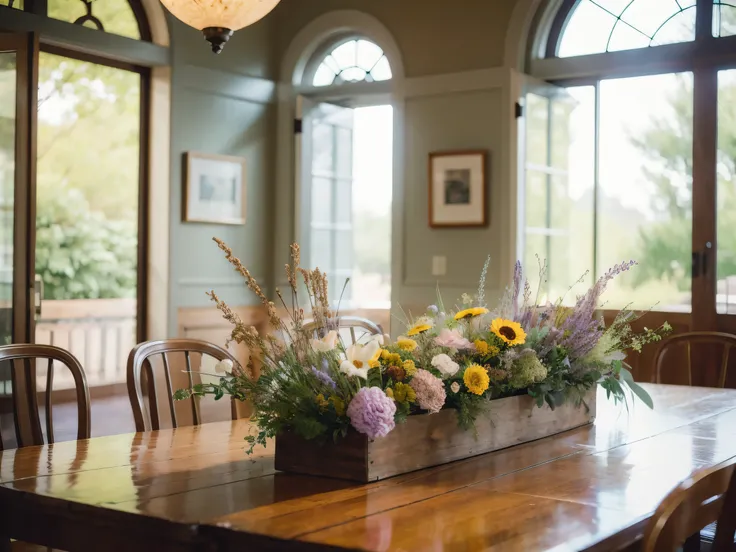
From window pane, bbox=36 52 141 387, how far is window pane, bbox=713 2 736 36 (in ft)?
12.5

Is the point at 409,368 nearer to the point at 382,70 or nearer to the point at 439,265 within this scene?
the point at 439,265

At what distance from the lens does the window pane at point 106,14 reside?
16.1 feet

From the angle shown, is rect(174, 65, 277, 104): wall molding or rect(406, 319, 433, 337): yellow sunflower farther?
rect(174, 65, 277, 104): wall molding

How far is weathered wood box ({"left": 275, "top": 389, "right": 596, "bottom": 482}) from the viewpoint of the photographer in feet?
5.90

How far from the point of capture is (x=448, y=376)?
1980mm

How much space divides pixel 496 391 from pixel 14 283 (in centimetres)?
291

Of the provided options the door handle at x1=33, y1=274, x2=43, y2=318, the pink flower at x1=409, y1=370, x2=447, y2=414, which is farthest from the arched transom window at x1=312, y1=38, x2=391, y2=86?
the pink flower at x1=409, y1=370, x2=447, y2=414

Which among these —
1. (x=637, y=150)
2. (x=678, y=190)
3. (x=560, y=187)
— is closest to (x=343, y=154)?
(x=560, y=187)

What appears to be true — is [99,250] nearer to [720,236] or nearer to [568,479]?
[720,236]

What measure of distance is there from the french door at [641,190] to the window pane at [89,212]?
298 cm

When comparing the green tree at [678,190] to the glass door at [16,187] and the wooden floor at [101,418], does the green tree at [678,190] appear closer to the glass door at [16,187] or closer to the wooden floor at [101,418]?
the wooden floor at [101,418]

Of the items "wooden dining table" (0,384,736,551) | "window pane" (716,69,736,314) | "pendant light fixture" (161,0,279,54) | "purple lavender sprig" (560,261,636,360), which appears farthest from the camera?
"window pane" (716,69,736,314)

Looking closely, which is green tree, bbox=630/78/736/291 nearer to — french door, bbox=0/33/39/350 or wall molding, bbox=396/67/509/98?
wall molding, bbox=396/67/509/98

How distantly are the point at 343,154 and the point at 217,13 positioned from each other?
312 centimetres
